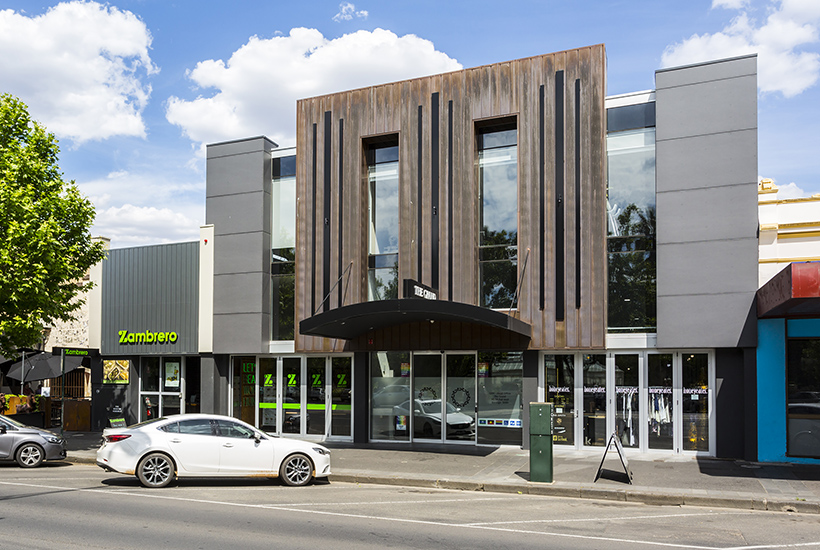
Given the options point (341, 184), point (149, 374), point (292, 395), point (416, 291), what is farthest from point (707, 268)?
point (149, 374)

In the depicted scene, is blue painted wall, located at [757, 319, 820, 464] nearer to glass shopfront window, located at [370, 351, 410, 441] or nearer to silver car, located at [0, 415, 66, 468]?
glass shopfront window, located at [370, 351, 410, 441]

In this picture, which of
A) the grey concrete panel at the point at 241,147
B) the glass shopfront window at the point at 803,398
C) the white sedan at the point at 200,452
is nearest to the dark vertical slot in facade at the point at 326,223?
the grey concrete panel at the point at 241,147

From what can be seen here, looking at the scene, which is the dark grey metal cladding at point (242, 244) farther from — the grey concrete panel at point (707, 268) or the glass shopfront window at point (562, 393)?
the grey concrete panel at point (707, 268)

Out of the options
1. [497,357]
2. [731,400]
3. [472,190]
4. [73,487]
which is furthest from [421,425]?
[73,487]

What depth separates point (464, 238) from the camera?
19.6 metres

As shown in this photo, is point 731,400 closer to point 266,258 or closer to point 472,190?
point 472,190

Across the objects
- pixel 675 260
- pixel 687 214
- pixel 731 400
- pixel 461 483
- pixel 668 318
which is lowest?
pixel 461 483

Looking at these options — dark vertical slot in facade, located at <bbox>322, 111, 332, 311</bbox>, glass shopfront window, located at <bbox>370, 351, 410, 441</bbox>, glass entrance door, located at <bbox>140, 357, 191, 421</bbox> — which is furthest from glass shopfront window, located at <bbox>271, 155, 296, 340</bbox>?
glass entrance door, located at <bbox>140, 357, 191, 421</bbox>

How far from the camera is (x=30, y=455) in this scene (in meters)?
17.4

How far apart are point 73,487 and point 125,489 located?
1.13 meters

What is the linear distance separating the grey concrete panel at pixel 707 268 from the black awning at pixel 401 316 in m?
3.79

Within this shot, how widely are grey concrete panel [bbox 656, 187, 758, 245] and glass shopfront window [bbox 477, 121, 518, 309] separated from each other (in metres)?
3.92

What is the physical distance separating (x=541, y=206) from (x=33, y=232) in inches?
526

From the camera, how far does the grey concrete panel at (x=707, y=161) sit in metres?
17.2
